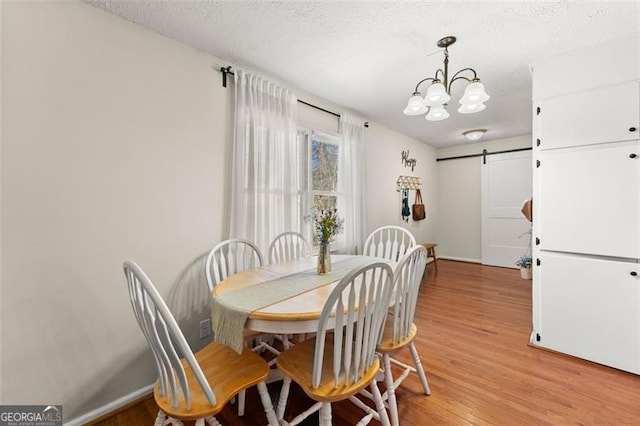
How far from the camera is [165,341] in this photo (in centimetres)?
102

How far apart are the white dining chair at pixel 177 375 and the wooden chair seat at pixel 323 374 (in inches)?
5.2

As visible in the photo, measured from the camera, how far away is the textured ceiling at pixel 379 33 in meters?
1.61

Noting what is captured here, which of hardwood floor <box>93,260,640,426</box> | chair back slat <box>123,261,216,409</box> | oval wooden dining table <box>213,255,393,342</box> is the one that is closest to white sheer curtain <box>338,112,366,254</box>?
hardwood floor <box>93,260,640,426</box>

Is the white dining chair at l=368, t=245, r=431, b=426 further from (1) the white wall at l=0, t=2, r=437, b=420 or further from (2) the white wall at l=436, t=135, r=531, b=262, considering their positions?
(2) the white wall at l=436, t=135, r=531, b=262

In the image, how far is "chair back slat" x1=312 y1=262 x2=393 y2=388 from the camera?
42.8 inches

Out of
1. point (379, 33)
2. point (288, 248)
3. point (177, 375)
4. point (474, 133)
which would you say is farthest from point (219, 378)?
point (474, 133)

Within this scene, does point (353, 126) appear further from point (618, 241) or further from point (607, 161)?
point (618, 241)

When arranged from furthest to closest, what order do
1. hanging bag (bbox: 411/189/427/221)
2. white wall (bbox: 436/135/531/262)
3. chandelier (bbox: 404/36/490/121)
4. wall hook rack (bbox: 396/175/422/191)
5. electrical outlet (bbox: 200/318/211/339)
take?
white wall (bbox: 436/135/531/262)
hanging bag (bbox: 411/189/427/221)
wall hook rack (bbox: 396/175/422/191)
electrical outlet (bbox: 200/318/211/339)
chandelier (bbox: 404/36/490/121)

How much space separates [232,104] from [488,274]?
A: 4.63m

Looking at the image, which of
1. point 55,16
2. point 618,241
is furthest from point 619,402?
point 55,16

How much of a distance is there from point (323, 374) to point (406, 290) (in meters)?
0.62

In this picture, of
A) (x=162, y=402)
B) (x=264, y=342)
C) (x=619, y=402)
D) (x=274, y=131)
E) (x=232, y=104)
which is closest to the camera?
(x=162, y=402)

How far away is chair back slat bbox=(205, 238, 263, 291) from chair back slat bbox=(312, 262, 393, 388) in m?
1.04

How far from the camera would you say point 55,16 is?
145 cm
